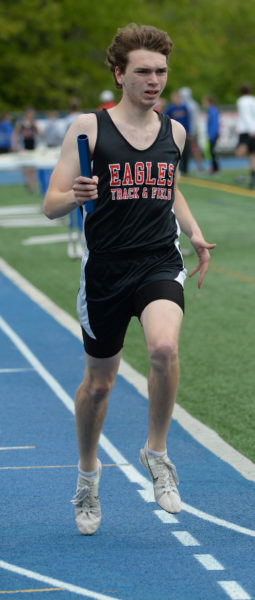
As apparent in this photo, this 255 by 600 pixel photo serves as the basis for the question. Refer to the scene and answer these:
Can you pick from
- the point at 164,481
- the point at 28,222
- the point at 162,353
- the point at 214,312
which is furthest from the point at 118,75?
the point at 28,222

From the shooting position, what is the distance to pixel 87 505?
509cm

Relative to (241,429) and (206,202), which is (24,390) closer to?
(241,429)

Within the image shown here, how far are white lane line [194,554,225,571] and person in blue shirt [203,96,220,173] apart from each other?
2654 cm

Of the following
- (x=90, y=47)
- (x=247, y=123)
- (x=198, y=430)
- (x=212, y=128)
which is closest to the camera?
(x=198, y=430)

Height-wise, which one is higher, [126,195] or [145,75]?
[145,75]

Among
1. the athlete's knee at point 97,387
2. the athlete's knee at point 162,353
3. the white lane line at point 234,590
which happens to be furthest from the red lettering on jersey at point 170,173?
the white lane line at point 234,590

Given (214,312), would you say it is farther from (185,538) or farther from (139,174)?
(139,174)

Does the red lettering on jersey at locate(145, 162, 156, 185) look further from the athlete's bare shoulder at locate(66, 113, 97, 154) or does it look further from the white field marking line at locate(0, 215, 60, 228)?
the white field marking line at locate(0, 215, 60, 228)

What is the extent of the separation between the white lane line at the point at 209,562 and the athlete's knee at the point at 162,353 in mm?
786

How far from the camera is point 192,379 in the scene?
8.45 meters

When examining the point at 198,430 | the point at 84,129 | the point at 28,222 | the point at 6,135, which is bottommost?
the point at 6,135

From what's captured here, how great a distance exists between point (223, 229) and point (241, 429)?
1201 centimetres

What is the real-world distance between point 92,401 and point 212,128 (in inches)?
1094

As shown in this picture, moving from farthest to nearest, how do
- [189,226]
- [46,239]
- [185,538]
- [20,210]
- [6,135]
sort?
[6,135]
[20,210]
[46,239]
[189,226]
[185,538]
